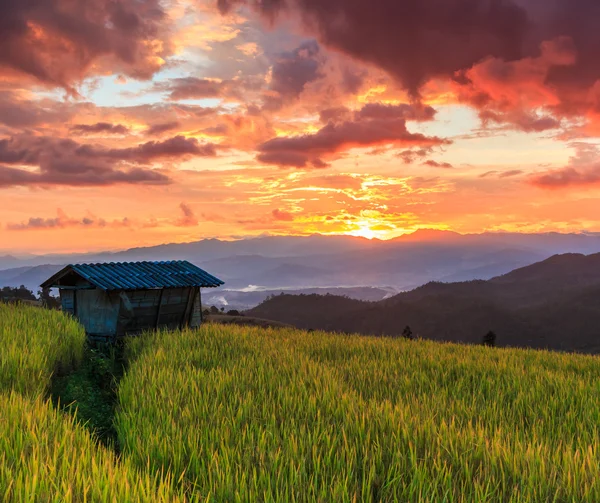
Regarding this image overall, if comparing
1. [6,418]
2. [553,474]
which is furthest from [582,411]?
[6,418]

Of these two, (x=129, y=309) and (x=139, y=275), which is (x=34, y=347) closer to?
(x=129, y=309)

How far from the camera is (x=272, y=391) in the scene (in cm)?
928

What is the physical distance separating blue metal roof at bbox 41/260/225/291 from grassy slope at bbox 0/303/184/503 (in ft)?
20.8

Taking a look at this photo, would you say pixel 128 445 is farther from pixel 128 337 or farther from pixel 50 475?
pixel 128 337

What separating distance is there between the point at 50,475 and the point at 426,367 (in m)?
10.1

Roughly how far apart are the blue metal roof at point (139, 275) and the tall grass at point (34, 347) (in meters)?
1.68

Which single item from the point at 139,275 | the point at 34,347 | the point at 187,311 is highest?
the point at 139,275

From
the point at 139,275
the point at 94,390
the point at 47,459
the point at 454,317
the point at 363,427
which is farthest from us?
the point at 454,317

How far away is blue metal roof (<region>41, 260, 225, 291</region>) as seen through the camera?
1738 cm

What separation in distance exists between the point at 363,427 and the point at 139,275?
13.9 meters

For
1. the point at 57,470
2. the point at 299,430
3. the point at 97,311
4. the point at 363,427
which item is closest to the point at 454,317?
the point at 97,311

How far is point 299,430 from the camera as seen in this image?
7.12m

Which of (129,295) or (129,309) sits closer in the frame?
(129,309)

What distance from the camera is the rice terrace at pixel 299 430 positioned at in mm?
5293
